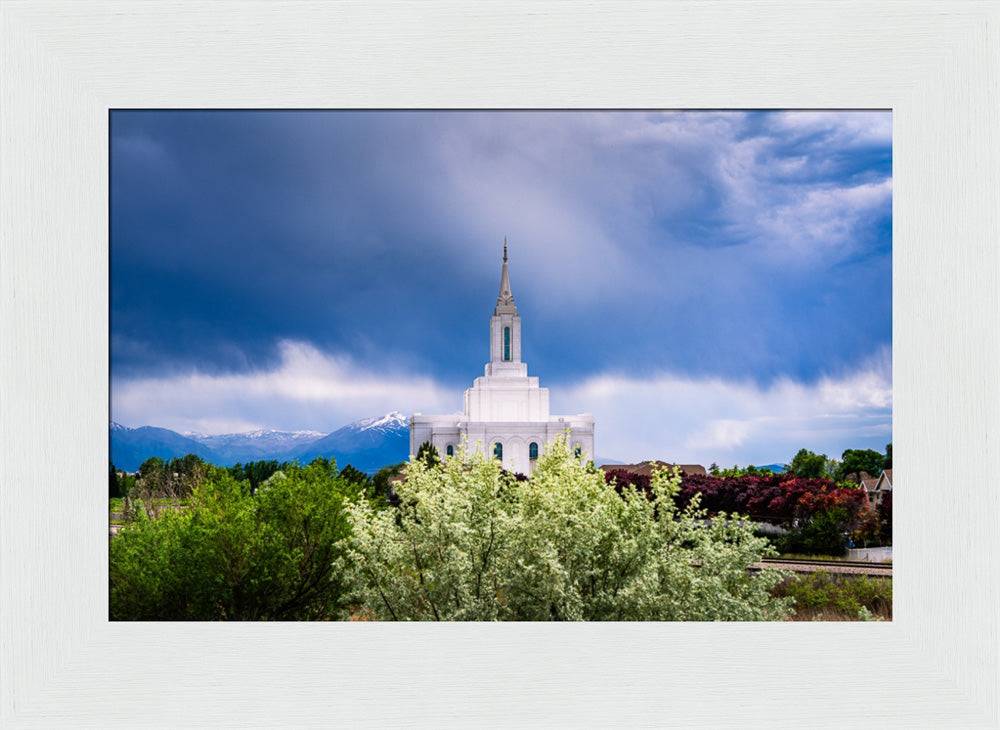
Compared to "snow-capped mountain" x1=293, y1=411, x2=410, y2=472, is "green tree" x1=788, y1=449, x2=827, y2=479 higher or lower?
lower

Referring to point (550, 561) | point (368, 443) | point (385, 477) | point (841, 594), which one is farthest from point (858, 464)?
point (368, 443)

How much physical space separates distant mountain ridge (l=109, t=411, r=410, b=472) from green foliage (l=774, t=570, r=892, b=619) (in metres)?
5.47

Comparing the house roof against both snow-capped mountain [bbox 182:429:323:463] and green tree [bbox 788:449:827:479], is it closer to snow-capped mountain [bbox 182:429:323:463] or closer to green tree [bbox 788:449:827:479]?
green tree [bbox 788:449:827:479]

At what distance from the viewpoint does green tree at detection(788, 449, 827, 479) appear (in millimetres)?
12984

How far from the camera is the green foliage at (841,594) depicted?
19.5 feet

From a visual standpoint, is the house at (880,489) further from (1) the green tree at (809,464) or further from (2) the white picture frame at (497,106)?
(2) the white picture frame at (497,106)

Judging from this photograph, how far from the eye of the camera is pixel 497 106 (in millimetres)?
4281

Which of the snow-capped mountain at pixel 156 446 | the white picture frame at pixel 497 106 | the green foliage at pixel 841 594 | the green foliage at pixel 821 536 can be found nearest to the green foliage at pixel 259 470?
the snow-capped mountain at pixel 156 446

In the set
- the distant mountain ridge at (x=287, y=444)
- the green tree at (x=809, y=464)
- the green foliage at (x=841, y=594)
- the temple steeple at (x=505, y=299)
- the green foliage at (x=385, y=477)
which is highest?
the temple steeple at (x=505, y=299)

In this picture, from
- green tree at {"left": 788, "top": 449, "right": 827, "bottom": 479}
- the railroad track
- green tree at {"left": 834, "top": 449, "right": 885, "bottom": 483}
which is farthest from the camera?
green tree at {"left": 788, "top": 449, "right": 827, "bottom": 479}

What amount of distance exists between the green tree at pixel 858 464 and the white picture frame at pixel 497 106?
7957 mm

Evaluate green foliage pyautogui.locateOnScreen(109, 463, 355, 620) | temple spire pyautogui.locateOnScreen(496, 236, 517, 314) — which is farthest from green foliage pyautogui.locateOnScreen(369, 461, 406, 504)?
temple spire pyautogui.locateOnScreen(496, 236, 517, 314)
